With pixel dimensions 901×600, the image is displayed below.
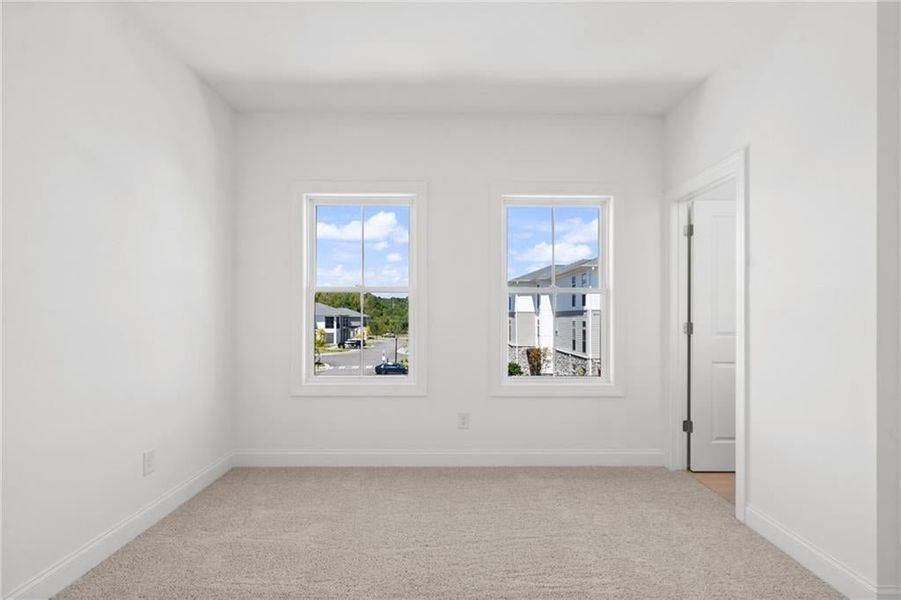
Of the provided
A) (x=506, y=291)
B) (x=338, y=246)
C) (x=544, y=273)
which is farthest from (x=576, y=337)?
(x=338, y=246)

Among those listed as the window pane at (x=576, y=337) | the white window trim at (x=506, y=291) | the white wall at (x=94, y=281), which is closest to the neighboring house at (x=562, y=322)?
the window pane at (x=576, y=337)

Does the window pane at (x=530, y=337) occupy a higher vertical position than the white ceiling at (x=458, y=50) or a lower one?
lower

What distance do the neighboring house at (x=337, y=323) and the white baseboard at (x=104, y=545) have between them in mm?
1306

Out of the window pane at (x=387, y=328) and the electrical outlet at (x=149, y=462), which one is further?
the window pane at (x=387, y=328)

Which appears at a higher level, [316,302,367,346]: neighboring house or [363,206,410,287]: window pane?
[363,206,410,287]: window pane

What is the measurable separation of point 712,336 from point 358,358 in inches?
107

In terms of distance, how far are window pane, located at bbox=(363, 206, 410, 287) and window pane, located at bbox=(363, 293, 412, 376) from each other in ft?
0.44

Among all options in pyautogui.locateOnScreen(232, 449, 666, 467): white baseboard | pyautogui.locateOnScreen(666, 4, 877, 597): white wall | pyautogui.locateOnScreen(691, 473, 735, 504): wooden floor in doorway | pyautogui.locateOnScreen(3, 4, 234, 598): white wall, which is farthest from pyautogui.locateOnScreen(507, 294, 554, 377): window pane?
pyautogui.locateOnScreen(3, 4, 234, 598): white wall

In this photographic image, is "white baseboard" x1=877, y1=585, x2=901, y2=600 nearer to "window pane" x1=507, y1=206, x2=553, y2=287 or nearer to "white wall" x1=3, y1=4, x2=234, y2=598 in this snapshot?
"window pane" x1=507, y1=206, x2=553, y2=287

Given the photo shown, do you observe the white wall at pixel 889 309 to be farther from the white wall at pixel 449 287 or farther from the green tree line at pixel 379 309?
the green tree line at pixel 379 309

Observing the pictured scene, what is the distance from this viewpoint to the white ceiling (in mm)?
2979

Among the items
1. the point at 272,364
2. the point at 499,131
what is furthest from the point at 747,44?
the point at 272,364

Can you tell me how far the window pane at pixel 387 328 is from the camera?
463cm

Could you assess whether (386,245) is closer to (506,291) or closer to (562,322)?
(506,291)
